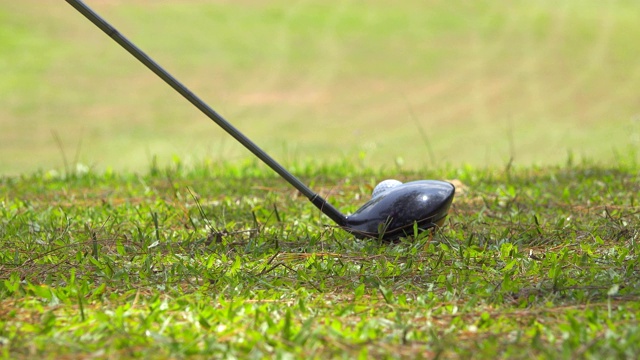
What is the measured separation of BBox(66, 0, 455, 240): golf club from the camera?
3.54 m

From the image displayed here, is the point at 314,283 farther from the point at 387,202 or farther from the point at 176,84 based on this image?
the point at 176,84

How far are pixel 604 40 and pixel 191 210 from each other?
1083 cm

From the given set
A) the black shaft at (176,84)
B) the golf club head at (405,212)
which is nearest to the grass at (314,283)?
the golf club head at (405,212)

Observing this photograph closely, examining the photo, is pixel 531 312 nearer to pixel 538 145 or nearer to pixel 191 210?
pixel 191 210

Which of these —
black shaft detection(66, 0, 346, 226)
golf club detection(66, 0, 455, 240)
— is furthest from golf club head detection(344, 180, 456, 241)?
black shaft detection(66, 0, 346, 226)

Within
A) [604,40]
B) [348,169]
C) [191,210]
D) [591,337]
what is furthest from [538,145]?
[591,337]

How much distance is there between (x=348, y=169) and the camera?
21.1ft

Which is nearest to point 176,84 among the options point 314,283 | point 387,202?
point 387,202

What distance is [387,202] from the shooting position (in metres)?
3.61

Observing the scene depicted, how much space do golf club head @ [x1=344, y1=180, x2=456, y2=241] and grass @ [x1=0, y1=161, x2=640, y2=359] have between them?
7 cm

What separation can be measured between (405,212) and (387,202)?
10 cm

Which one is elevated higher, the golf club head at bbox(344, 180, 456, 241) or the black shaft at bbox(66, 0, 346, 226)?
the black shaft at bbox(66, 0, 346, 226)

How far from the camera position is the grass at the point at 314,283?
2.26 meters

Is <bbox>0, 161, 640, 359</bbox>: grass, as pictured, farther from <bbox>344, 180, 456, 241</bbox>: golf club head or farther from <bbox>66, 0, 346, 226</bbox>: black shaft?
<bbox>66, 0, 346, 226</bbox>: black shaft
